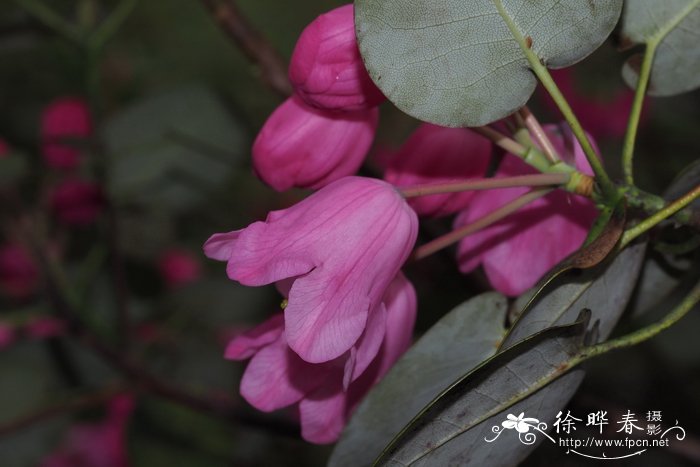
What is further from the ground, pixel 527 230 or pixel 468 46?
pixel 468 46

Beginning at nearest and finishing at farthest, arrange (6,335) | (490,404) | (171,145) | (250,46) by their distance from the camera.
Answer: (490,404), (250,46), (171,145), (6,335)

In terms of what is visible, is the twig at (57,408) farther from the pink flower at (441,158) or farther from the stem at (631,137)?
the stem at (631,137)

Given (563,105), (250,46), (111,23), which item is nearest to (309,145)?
(563,105)

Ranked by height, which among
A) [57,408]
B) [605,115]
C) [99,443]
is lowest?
[605,115]

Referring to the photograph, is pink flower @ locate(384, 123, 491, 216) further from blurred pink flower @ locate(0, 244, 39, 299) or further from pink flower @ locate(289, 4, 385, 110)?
blurred pink flower @ locate(0, 244, 39, 299)

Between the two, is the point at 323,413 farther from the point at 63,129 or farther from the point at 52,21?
the point at 63,129

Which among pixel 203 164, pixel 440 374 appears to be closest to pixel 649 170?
pixel 203 164

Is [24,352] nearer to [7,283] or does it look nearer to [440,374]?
[7,283]

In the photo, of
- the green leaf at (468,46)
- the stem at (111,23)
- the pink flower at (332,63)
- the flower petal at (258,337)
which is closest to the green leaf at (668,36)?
the green leaf at (468,46)

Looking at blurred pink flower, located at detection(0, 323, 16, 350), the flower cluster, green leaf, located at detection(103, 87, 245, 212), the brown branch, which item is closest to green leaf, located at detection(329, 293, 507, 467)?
the flower cluster
